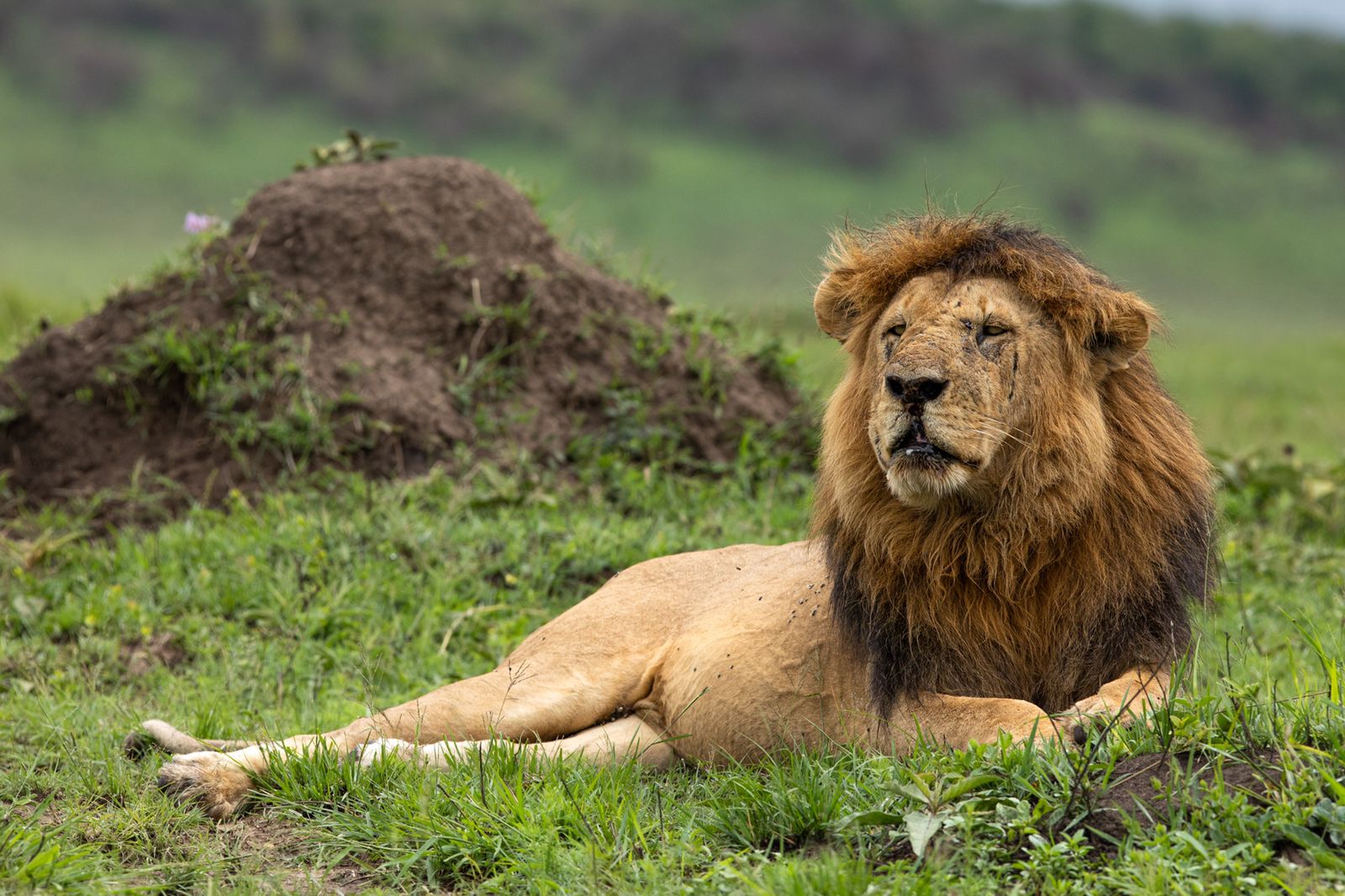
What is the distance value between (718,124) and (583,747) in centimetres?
3624

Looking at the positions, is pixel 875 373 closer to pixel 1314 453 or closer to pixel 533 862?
pixel 533 862

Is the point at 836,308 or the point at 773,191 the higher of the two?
the point at 773,191

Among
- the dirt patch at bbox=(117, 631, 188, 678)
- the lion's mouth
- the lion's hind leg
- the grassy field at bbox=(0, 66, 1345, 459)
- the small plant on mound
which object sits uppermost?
the grassy field at bbox=(0, 66, 1345, 459)

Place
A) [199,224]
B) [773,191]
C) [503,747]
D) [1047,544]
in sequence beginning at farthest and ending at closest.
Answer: [773,191], [199,224], [503,747], [1047,544]

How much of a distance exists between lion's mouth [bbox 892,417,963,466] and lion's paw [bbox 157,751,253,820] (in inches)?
78.5

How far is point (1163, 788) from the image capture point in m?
3.10

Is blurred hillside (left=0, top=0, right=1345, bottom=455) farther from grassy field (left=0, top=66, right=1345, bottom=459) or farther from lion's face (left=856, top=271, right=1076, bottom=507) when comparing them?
lion's face (left=856, top=271, right=1076, bottom=507)

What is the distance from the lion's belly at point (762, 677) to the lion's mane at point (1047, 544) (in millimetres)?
156

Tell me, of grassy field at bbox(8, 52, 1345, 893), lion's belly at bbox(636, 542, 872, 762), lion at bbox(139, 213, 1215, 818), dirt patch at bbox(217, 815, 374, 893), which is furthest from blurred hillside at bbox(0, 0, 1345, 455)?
dirt patch at bbox(217, 815, 374, 893)

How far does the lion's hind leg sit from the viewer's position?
4062 millimetres

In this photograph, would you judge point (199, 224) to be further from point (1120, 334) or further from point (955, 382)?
point (1120, 334)

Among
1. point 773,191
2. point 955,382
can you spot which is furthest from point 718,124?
point 955,382

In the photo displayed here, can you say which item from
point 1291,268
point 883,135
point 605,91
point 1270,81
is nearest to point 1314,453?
point 1291,268

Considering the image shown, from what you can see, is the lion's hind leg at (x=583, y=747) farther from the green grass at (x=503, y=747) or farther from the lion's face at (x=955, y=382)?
the lion's face at (x=955, y=382)
